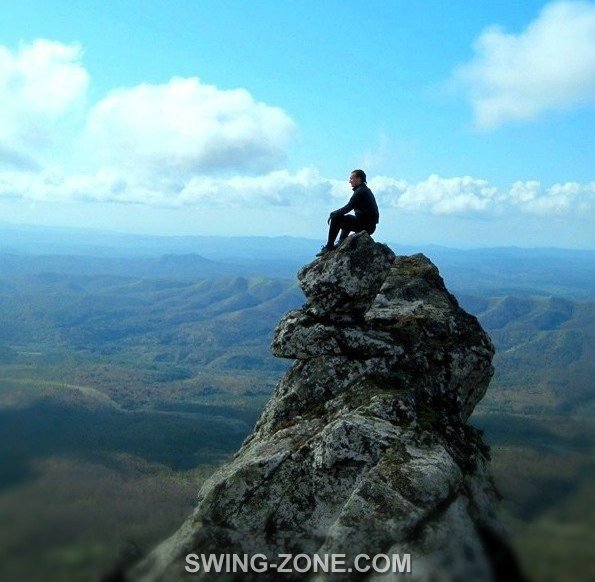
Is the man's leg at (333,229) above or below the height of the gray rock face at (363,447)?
above

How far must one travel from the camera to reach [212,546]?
56.6 ft

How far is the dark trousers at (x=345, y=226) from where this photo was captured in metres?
29.1

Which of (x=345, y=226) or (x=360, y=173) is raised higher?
(x=360, y=173)

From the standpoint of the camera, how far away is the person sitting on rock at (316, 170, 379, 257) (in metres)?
28.4

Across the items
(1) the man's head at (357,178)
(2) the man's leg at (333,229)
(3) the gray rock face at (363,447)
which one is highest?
(1) the man's head at (357,178)

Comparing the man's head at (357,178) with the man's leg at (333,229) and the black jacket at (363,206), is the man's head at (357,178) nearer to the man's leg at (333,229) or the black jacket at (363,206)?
the black jacket at (363,206)

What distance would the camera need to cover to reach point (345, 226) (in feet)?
97.8

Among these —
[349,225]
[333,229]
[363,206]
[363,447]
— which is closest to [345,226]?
[349,225]

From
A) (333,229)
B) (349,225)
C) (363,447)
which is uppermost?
(349,225)

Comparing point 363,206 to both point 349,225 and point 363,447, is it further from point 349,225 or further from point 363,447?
point 363,447

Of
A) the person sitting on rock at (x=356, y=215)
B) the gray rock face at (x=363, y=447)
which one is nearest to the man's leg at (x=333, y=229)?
the person sitting on rock at (x=356, y=215)

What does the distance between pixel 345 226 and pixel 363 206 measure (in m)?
1.66

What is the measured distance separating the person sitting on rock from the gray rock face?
1.83m

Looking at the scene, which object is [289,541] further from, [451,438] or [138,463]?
[138,463]
